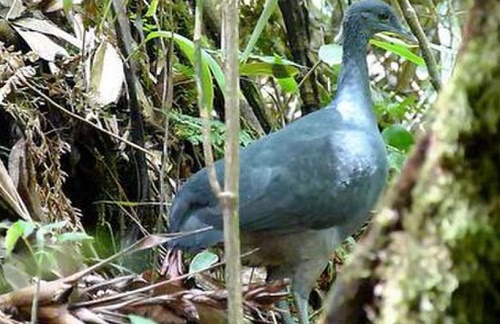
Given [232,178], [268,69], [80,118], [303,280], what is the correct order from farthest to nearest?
[268,69] → [80,118] → [303,280] → [232,178]

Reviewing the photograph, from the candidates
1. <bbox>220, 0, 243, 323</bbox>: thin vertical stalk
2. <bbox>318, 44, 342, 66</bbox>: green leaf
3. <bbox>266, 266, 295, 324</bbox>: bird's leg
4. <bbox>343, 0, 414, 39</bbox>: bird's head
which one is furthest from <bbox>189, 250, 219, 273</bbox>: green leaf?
<bbox>220, 0, 243, 323</bbox>: thin vertical stalk

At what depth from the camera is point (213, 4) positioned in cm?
410

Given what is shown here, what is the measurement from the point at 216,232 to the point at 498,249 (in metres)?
2.27

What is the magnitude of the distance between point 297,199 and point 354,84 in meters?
0.63

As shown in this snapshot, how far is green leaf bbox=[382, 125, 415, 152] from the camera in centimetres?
376

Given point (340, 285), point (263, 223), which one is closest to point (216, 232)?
point (263, 223)

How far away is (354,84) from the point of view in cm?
364

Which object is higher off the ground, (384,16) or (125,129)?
(384,16)

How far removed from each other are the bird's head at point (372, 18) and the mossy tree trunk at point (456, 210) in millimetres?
2954

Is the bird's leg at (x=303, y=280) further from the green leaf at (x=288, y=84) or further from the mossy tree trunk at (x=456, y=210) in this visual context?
the mossy tree trunk at (x=456, y=210)

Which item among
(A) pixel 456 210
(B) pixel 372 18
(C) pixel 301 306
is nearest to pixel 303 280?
(C) pixel 301 306

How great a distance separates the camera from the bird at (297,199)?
3.14m

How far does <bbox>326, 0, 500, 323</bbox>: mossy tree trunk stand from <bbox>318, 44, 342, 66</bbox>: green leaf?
116 inches

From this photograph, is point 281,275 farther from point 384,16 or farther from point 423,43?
point 384,16
